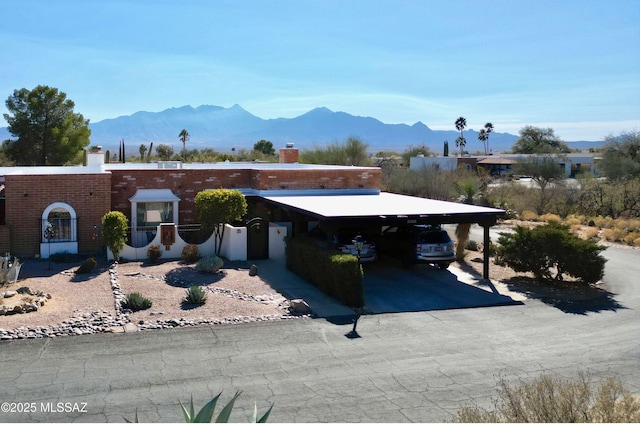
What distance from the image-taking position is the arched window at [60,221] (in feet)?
73.9

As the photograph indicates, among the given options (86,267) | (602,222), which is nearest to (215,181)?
(86,267)

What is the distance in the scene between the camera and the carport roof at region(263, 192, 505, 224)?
60.7ft

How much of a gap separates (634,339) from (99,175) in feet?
58.0

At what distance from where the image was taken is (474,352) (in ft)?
41.2

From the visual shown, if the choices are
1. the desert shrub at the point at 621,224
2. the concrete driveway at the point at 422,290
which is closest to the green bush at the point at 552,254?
the concrete driveway at the point at 422,290

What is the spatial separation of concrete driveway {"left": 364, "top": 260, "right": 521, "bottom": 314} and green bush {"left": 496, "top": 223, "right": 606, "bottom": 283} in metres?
1.38

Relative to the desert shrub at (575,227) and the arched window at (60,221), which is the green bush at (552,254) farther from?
the arched window at (60,221)

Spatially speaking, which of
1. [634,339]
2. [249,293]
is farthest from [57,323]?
[634,339]

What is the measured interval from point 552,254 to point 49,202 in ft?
54.7

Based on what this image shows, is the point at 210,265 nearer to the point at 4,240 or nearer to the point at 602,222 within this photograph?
the point at 4,240

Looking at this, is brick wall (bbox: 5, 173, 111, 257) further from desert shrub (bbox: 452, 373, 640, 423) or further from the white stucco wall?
desert shrub (bbox: 452, 373, 640, 423)

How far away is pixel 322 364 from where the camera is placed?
11602 millimetres

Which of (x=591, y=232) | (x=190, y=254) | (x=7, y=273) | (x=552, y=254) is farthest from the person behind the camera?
(x=591, y=232)

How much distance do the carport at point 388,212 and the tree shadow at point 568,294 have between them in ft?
4.31
